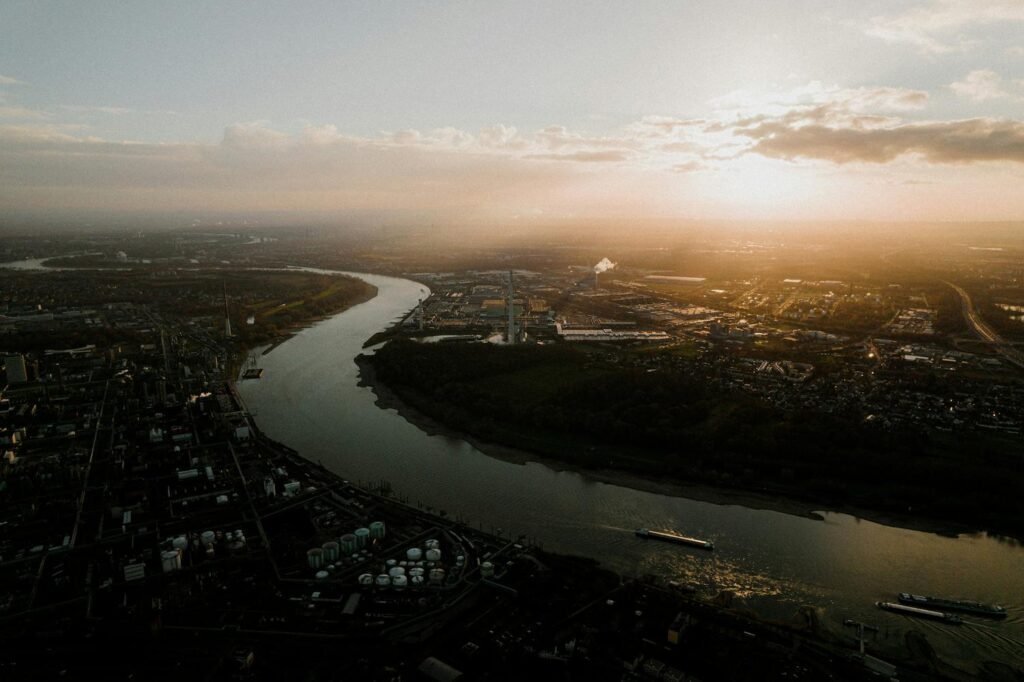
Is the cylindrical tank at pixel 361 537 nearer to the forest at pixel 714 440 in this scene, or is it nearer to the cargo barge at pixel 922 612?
the forest at pixel 714 440

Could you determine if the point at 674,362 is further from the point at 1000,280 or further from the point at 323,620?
the point at 1000,280

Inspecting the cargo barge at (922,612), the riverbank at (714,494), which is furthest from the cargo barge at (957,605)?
the riverbank at (714,494)

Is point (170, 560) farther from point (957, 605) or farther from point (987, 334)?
point (987, 334)

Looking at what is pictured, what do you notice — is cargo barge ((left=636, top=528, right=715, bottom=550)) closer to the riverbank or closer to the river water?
the river water

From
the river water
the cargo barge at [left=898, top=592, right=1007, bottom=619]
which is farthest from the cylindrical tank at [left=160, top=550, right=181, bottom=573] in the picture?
the cargo barge at [left=898, top=592, right=1007, bottom=619]

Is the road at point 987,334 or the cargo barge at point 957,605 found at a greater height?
the road at point 987,334
